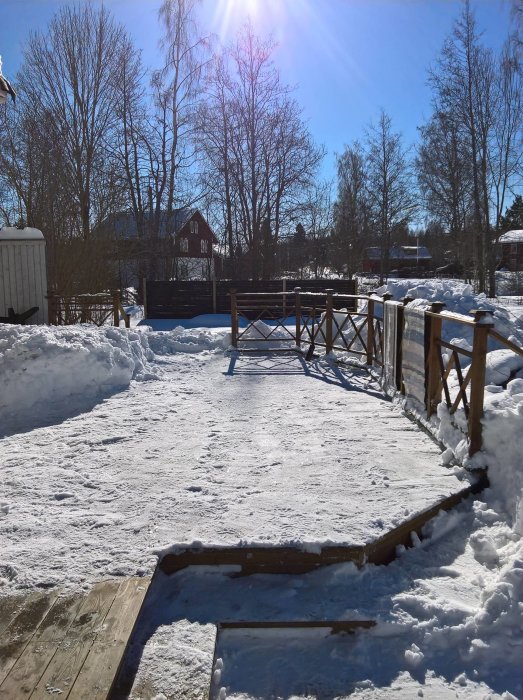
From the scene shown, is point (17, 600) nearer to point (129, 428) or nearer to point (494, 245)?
point (129, 428)

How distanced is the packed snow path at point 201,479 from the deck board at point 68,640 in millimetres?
173

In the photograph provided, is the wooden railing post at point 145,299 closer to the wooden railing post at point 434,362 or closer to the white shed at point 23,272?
the white shed at point 23,272

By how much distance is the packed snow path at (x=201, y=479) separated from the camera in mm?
3254

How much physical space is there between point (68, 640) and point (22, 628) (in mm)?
258

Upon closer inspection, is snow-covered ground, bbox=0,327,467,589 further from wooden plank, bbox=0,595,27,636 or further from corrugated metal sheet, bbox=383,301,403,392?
corrugated metal sheet, bbox=383,301,403,392

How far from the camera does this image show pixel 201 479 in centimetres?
430

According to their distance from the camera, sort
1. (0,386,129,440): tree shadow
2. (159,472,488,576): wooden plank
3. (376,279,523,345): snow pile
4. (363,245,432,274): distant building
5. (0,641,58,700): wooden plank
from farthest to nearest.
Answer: (363,245,432,274): distant building
(376,279,523,345): snow pile
(0,386,129,440): tree shadow
(159,472,488,576): wooden plank
(0,641,58,700): wooden plank

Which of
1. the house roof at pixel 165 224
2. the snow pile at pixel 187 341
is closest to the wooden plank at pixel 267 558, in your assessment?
the snow pile at pixel 187 341

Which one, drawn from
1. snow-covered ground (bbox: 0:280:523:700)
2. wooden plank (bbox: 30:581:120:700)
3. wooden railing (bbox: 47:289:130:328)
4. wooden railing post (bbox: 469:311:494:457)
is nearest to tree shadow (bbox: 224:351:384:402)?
snow-covered ground (bbox: 0:280:523:700)

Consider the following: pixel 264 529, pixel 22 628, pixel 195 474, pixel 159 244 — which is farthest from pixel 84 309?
pixel 159 244

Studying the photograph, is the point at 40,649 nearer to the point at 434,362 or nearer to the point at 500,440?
the point at 500,440

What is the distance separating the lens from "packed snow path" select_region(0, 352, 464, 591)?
325 centimetres

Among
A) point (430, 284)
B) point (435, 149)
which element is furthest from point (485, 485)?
point (435, 149)

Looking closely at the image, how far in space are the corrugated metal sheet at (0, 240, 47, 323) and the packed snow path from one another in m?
5.23
